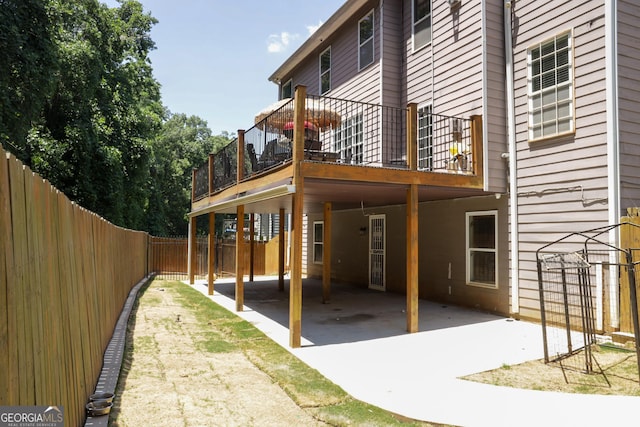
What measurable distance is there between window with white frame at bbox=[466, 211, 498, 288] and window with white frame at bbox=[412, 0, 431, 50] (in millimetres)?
4593

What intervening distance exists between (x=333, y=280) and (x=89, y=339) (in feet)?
38.7

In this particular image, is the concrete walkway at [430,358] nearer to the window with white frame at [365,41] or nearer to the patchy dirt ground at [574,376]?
the patchy dirt ground at [574,376]

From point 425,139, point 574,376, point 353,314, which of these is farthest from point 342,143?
point 574,376

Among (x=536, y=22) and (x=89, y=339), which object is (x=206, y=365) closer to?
(x=89, y=339)

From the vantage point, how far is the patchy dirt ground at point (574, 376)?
4.77 metres

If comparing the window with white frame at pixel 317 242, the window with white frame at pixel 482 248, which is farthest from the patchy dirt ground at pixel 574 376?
the window with white frame at pixel 317 242

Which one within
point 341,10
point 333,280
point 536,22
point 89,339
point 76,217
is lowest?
point 333,280

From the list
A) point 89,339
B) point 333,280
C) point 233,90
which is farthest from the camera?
point 233,90

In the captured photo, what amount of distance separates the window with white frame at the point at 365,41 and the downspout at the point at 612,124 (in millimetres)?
6216

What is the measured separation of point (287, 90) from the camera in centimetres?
1797

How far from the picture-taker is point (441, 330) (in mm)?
7711

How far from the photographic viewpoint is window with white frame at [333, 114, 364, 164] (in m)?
12.6

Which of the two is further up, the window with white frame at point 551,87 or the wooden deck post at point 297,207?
the window with white frame at point 551,87

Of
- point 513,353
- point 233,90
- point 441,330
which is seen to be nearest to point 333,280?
point 441,330
